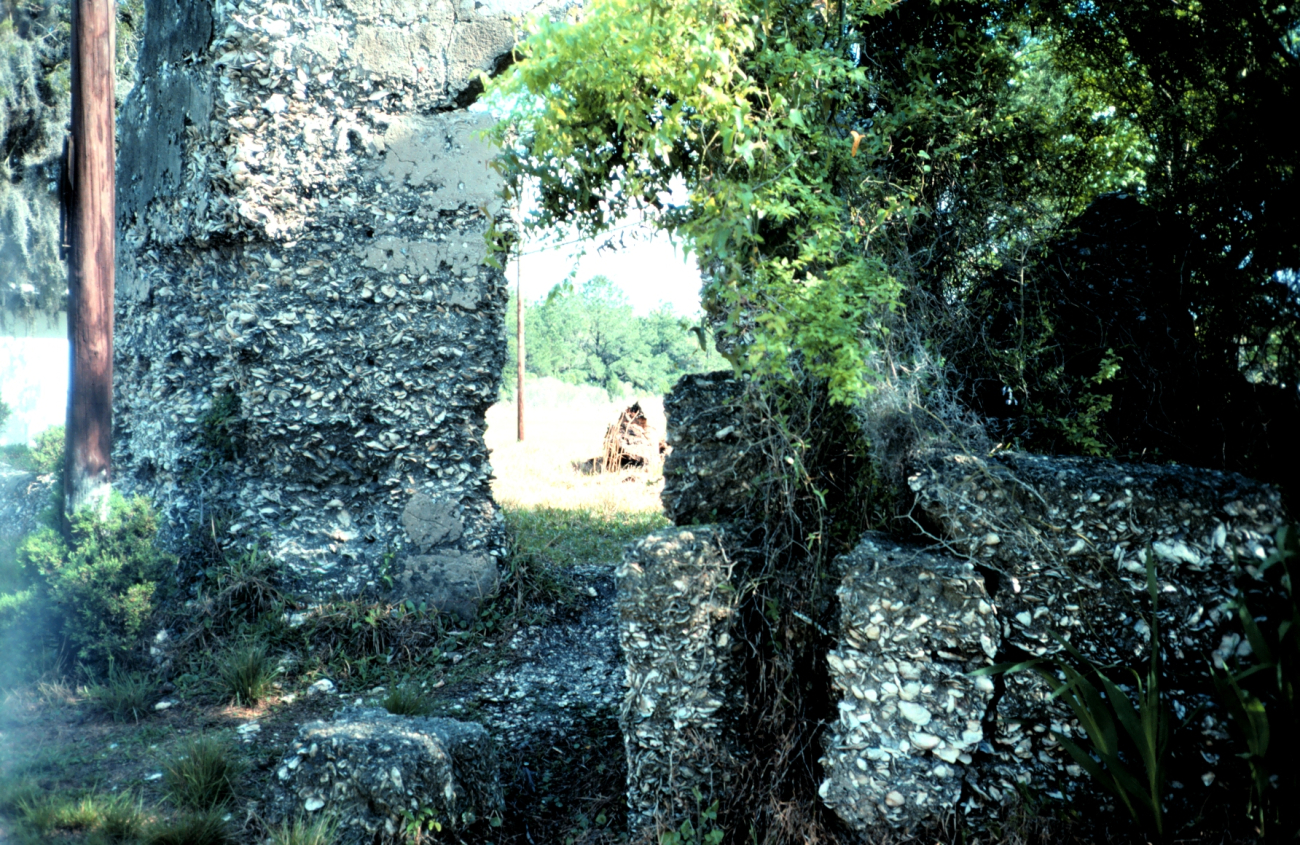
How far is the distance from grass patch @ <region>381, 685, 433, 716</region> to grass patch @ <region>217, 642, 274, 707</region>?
880 mm

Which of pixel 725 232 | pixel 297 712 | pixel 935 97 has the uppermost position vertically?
pixel 935 97

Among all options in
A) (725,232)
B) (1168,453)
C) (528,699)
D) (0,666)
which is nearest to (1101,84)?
(1168,453)

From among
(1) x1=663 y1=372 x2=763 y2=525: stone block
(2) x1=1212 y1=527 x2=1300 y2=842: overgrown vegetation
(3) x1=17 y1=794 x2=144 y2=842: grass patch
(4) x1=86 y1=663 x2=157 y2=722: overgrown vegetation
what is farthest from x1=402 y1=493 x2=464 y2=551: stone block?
(2) x1=1212 y1=527 x2=1300 y2=842: overgrown vegetation

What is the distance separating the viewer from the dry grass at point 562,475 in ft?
29.6

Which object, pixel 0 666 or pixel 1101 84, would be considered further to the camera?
pixel 0 666

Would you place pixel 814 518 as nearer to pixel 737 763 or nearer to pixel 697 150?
pixel 737 763

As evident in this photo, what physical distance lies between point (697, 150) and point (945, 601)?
1811 mm

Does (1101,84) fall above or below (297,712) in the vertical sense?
above

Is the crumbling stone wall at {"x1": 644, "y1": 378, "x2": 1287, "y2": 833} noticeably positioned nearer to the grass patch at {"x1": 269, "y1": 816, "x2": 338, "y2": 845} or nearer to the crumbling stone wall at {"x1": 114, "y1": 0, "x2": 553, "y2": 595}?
the grass patch at {"x1": 269, "y1": 816, "x2": 338, "y2": 845}

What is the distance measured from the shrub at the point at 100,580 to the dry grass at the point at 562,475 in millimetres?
2162

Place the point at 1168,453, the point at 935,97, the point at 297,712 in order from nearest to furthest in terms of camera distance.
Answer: the point at 1168,453, the point at 935,97, the point at 297,712

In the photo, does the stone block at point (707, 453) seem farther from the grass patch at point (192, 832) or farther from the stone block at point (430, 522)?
the stone block at point (430, 522)

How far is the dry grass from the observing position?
29.6ft

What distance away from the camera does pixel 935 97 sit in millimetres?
3195
